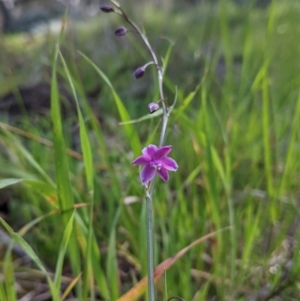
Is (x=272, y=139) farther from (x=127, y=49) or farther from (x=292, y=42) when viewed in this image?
(x=127, y=49)

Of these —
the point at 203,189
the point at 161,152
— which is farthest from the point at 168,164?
the point at 203,189

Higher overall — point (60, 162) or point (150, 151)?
point (150, 151)

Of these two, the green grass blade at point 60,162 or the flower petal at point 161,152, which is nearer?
the flower petal at point 161,152

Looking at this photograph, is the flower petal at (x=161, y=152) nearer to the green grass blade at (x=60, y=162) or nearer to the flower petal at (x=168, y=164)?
the flower petal at (x=168, y=164)

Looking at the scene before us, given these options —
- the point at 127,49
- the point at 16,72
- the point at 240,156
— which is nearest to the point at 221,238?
the point at 240,156

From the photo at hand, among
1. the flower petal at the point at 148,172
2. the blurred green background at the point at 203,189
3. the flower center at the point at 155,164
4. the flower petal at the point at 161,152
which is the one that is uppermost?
the flower petal at the point at 161,152

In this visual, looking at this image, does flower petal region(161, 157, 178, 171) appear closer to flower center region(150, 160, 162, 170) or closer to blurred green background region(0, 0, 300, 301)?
flower center region(150, 160, 162, 170)

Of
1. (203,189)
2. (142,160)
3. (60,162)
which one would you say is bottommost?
(203,189)

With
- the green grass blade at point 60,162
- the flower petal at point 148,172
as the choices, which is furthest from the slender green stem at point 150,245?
the green grass blade at point 60,162

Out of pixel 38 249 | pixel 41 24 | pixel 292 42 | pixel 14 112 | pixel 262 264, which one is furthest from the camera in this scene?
pixel 41 24

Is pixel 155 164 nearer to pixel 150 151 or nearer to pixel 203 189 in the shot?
pixel 150 151

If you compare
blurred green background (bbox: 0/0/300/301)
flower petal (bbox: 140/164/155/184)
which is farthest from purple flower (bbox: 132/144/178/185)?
blurred green background (bbox: 0/0/300/301)
